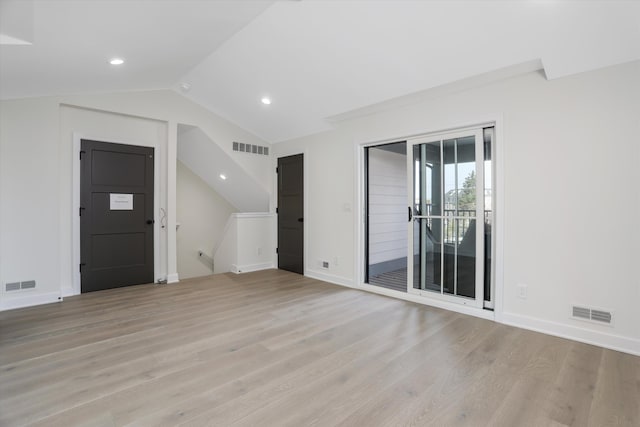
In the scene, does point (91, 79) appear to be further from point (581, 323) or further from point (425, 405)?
point (581, 323)

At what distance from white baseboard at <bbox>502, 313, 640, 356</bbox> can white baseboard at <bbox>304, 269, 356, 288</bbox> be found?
2165 mm

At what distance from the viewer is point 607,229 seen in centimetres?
269

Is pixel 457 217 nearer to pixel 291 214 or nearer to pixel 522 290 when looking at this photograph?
pixel 522 290

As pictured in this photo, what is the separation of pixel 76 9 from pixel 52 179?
2608mm

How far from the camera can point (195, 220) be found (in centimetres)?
752

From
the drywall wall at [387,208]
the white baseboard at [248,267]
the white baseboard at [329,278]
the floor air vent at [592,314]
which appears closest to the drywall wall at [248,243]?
the white baseboard at [248,267]

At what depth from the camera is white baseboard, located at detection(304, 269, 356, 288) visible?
15.7 feet

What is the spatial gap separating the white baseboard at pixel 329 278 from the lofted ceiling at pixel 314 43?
8.44ft

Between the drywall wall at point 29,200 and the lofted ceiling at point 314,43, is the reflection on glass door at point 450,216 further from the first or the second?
the drywall wall at point 29,200

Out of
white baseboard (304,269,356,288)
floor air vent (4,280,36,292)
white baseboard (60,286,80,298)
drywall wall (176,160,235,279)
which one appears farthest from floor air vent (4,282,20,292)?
white baseboard (304,269,356,288)

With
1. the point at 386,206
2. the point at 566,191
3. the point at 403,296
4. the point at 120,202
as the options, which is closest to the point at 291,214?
the point at 386,206

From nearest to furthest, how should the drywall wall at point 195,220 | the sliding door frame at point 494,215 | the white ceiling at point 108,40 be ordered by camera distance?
the white ceiling at point 108,40 < the sliding door frame at point 494,215 < the drywall wall at point 195,220

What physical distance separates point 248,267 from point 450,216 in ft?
12.1

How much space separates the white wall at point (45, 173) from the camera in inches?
144
